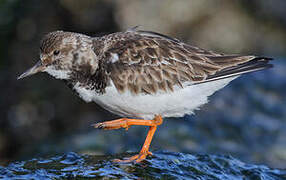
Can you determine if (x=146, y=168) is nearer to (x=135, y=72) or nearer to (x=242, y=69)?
(x=135, y=72)

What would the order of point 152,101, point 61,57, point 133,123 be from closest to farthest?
point 152,101, point 61,57, point 133,123

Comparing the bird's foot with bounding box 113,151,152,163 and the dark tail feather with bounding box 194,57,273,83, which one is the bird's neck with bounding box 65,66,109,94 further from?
the dark tail feather with bounding box 194,57,273,83

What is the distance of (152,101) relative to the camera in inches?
259

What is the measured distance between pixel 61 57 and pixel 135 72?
3.70 feet

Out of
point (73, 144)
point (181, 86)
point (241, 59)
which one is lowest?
point (73, 144)

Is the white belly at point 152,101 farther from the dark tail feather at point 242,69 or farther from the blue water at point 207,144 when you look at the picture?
the blue water at point 207,144

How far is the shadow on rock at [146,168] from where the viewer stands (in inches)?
235

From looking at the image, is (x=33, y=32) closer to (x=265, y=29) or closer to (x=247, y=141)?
(x=247, y=141)

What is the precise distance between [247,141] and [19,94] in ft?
19.6

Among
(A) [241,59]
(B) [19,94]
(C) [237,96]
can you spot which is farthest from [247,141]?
(B) [19,94]

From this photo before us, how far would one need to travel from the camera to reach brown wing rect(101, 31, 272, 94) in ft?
21.7

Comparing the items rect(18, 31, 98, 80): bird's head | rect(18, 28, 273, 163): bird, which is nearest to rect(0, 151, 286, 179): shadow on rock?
rect(18, 28, 273, 163): bird

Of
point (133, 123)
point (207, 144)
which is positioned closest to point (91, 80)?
point (133, 123)

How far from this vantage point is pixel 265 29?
15133mm
